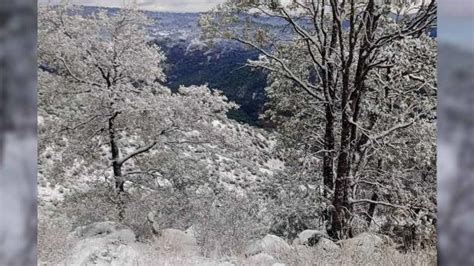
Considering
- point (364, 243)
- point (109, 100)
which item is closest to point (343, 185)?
point (364, 243)

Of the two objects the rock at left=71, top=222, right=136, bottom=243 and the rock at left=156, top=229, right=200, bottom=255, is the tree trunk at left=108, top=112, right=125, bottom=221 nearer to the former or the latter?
the rock at left=71, top=222, right=136, bottom=243

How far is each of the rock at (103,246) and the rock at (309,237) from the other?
83cm

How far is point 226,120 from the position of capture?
3.66 meters

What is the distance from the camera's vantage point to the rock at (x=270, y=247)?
3459 mm

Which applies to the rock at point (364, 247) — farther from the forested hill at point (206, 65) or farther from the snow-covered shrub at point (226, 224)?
the forested hill at point (206, 65)

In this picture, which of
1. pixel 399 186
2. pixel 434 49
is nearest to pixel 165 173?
pixel 399 186

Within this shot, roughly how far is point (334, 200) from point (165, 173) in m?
0.92

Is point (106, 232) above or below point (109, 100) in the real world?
below

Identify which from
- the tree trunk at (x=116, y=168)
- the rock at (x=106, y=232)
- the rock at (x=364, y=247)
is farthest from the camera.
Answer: the tree trunk at (x=116, y=168)

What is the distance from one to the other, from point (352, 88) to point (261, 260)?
1.02m

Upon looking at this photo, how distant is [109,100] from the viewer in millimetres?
3613

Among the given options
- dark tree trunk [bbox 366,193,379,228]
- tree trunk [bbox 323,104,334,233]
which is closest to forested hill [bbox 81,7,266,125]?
tree trunk [bbox 323,104,334,233]

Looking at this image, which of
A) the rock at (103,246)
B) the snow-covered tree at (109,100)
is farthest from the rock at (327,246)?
the rock at (103,246)

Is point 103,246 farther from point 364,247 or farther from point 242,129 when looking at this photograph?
point 364,247
